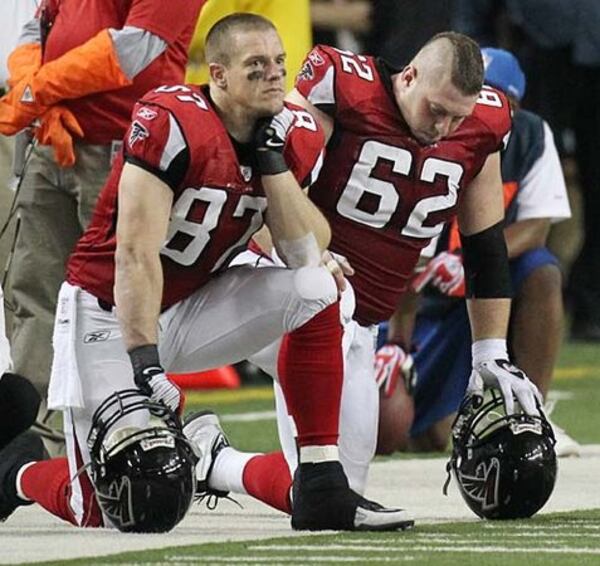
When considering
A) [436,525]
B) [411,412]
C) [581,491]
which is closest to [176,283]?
[436,525]

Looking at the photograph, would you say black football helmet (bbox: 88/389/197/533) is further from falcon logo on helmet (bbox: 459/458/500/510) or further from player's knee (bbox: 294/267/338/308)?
falcon logo on helmet (bbox: 459/458/500/510)

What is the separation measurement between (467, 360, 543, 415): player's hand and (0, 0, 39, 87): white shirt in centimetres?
188

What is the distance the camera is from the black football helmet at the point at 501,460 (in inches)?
231

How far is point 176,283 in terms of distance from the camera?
19.1 feet

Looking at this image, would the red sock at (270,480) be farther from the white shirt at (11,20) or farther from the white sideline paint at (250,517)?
the white shirt at (11,20)

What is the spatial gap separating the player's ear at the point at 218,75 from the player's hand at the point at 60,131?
1120 millimetres

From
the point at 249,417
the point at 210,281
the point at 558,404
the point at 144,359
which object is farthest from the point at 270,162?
the point at 558,404

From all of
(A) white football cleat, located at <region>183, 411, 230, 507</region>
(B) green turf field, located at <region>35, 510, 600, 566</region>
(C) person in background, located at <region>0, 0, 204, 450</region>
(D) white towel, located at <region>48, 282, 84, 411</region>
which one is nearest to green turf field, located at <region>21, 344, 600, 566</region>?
(B) green turf field, located at <region>35, 510, 600, 566</region>

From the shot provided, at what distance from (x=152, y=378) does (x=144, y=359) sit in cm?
6

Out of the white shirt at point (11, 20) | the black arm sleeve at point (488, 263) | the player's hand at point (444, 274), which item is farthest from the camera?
the player's hand at point (444, 274)

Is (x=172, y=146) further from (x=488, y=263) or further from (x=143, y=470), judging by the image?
(x=488, y=263)

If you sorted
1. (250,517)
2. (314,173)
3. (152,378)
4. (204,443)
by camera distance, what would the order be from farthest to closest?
(204,443) → (250,517) → (314,173) → (152,378)

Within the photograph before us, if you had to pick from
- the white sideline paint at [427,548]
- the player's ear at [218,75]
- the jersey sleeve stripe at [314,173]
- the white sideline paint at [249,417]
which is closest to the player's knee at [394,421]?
the white sideline paint at [249,417]

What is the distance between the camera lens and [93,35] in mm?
6730
